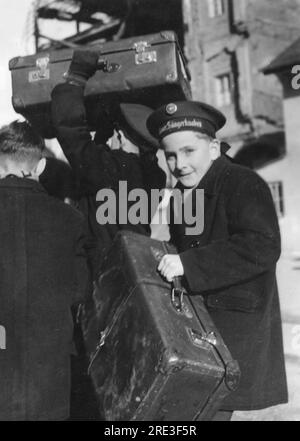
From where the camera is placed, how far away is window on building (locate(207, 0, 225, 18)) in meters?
23.7

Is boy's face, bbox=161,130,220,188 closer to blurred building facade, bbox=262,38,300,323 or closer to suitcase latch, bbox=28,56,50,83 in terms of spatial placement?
suitcase latch, bbox=28,56,50,83

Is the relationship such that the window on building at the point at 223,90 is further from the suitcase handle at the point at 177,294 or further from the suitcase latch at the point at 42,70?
the suitcase handle at the point at 177,294

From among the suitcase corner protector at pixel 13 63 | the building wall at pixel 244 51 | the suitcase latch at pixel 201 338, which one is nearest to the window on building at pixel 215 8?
the building wall at pixel 244 51

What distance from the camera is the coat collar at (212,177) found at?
2432mm

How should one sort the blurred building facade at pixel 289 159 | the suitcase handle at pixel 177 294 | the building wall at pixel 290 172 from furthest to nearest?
the blurred building facade at pixel 289 159 < the building wall at pixel 290 172 < the suitcase handle at pixel 177 294

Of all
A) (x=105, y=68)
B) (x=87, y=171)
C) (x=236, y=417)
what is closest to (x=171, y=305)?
(x=87, y=171)

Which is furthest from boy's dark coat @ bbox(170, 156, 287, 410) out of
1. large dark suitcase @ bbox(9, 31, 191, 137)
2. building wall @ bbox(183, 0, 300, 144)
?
building wall @ bbox(183, 0, 300, 144)

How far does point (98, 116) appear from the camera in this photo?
3096 mm

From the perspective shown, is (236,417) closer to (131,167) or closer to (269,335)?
(269,335)

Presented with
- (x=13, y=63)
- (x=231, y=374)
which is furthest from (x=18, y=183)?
(x=231, y=374)

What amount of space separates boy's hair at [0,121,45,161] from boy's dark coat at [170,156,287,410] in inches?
31.6

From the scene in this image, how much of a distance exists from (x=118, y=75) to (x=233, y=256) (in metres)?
1.19

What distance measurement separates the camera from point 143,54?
2869mm

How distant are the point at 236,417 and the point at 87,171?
1.51 meters
